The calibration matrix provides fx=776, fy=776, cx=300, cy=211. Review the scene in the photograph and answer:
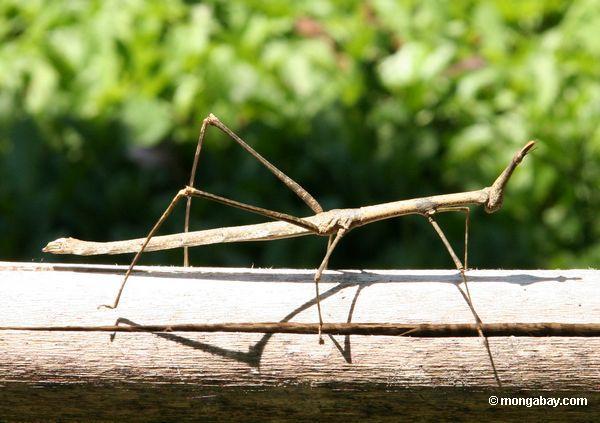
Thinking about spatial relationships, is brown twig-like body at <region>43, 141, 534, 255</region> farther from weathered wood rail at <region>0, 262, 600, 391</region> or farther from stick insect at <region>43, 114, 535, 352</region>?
weathered wood rail at <region>0, 262, 600, 391</region>

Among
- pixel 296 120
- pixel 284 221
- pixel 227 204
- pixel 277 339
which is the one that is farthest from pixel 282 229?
pixel 296 120

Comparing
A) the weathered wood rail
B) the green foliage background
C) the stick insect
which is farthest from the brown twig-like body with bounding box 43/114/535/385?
the green foliage background

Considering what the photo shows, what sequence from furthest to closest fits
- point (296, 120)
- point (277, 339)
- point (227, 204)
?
point (296, 120) → point (227, 204) → point (277, 339)

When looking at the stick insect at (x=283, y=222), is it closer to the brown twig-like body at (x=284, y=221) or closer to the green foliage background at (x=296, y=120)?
the brown twig-like body at (x=284, y=221)

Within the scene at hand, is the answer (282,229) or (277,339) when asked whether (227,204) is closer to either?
(282,229)

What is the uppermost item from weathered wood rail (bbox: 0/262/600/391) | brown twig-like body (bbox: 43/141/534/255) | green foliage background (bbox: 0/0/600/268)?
green foliage background (bbox: 0/0/600/268)

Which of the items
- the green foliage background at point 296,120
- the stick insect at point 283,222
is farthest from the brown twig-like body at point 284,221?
the green foliage background at point 296,120
